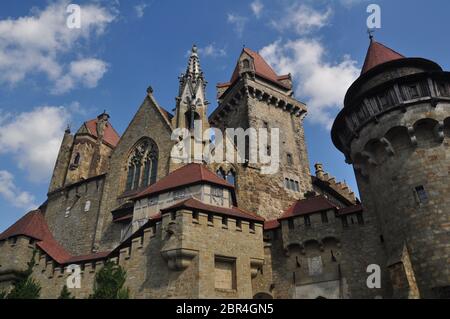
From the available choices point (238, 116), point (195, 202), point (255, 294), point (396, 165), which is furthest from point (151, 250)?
point (238, 116)

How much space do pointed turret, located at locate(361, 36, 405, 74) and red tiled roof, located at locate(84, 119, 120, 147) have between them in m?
22.8

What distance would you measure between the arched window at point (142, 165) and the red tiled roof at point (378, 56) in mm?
13550

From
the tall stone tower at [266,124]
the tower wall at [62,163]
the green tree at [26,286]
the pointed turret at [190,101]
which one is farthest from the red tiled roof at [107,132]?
the green tree at [26,286]

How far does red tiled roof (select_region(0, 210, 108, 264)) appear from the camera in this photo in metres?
19.4

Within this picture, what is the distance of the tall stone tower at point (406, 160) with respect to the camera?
14219 mm

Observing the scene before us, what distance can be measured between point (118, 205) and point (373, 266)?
603 inches

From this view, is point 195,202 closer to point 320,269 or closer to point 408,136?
point 320,269

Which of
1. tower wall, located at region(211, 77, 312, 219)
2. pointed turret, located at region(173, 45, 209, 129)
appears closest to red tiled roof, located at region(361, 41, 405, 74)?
tower wall, located at region(211, 77, 312, 219)

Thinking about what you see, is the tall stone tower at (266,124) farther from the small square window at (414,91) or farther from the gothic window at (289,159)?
the small square window at (414,91)

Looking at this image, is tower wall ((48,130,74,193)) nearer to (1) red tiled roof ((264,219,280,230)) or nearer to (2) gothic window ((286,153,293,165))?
(2) gothic window ((286,153,293,165))

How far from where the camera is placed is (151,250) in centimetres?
1609

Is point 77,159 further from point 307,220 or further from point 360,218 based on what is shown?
point 360,218
